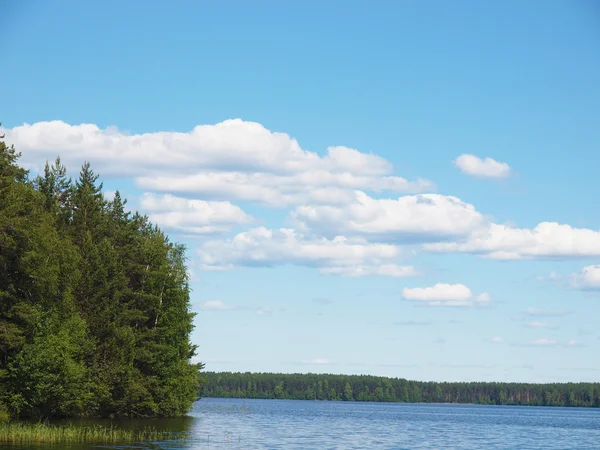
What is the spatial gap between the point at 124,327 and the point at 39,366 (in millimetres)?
12853

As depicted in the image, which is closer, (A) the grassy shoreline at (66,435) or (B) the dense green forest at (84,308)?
(A) the grassy shoreline at (66,435)

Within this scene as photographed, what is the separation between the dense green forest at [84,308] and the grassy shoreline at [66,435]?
154 inches

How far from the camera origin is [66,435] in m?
51.5

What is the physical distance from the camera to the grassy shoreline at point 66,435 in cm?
4847

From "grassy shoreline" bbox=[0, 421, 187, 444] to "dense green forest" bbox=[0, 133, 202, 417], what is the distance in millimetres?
3911

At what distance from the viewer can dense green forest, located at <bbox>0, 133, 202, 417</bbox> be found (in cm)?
5516

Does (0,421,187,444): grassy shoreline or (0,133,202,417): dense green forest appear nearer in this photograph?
(0,421,187,444): grassy shoreline

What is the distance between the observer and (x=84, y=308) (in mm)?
69312

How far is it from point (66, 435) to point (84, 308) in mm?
19105

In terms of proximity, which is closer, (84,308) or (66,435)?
(66,435)

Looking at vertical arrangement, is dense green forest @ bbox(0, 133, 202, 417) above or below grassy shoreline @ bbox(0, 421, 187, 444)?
above

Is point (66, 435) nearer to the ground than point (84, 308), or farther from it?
nearer to the ground

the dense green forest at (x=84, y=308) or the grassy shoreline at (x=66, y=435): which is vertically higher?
the dense green forest at (x=84, y=308)

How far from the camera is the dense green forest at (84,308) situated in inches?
2172
